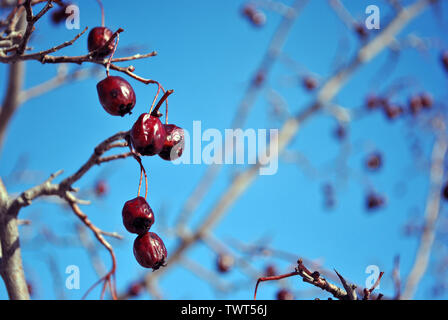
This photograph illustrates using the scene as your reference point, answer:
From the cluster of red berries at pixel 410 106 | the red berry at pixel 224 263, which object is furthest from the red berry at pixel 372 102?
the red berry at pixel 224 263

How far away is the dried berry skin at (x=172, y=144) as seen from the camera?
1446mm

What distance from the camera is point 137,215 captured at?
1413 millimetres

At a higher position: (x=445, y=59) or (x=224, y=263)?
(x=445, y=59)

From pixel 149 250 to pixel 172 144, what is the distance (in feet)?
1.21

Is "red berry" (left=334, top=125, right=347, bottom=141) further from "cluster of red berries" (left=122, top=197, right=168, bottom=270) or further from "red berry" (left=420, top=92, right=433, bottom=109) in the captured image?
"cluster of red berries" (left=122, top=197, right=168, bottom=270)

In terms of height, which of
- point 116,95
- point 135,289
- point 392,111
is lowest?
point 135,289

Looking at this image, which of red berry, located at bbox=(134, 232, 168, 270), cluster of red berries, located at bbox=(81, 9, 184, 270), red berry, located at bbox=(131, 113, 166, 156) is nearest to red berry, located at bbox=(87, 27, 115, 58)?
cluster of red berries, located at bbox=(81, 9, 184, 270)

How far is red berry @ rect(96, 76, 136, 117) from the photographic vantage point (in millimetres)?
1404

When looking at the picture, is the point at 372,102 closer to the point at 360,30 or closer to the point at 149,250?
the point at 360,30

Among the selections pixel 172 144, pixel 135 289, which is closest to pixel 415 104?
pixel 135 289

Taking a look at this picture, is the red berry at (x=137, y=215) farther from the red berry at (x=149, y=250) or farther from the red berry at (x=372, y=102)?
the red berry at (x=372, y=102)

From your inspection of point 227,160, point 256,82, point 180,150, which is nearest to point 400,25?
point 256,82

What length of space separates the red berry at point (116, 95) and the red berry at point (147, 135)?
107mm

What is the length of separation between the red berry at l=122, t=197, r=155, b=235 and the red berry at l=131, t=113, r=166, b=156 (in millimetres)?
185
